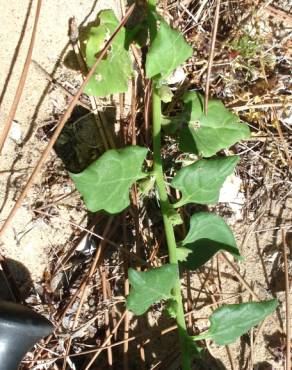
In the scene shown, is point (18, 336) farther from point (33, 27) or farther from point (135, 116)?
point (33, 27)

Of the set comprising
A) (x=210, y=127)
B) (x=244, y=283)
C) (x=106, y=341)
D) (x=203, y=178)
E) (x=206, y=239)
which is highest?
(x=210, y=127)

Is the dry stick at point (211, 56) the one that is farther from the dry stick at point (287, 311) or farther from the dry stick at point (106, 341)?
the dry stick at point (106, 341)

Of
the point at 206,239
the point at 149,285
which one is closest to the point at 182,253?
the point at 206,239

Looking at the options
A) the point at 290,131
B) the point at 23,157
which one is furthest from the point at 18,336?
the point at 290,131

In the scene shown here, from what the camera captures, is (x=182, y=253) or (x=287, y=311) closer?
(x=182, y=253)

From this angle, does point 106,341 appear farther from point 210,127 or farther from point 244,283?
point 210,127

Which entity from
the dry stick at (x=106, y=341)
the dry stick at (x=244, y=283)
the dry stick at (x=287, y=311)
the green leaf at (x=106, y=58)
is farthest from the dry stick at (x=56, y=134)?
the dry stick at (x=287, y=311)

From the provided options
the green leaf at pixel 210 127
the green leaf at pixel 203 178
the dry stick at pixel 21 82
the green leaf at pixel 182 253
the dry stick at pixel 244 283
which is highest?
the dry stick at pixel 21 82
